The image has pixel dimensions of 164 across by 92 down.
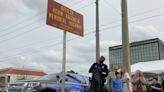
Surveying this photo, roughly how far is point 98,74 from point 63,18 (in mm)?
2261

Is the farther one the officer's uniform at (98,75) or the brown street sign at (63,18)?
the officer's uniform at (98,75)

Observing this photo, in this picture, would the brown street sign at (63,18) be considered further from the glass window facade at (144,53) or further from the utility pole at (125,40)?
the glass window facade at (144,53)

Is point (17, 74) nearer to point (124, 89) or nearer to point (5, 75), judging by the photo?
point (5, 75)

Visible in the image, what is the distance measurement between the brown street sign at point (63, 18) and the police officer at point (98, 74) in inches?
46.7

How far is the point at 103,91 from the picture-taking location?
9.56 metres

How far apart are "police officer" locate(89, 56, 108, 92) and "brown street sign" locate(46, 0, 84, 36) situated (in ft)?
3.89

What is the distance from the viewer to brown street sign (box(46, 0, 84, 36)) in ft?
26.8

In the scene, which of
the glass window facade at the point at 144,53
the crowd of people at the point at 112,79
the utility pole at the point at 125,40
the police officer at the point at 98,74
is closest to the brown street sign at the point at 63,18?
the police officer at the point at 98,74

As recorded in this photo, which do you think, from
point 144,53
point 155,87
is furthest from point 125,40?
point 144,53

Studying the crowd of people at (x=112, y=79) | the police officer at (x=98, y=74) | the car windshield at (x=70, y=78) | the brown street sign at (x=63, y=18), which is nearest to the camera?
the brown street sign at (x=63, y=18)

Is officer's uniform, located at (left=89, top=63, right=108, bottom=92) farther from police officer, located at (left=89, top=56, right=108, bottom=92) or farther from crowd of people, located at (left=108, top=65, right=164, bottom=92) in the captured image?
crowd of people, located at (left=108, top=65, right=164, bottom=92)

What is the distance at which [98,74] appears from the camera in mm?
9398

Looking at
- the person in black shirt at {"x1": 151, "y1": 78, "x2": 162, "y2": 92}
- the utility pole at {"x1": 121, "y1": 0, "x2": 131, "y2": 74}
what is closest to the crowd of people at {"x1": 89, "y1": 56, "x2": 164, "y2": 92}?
the utility pole at {"x1": 121, "y1": 0, "x2": 131, "y2": 74}

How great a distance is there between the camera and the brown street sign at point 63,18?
26.8 feet
